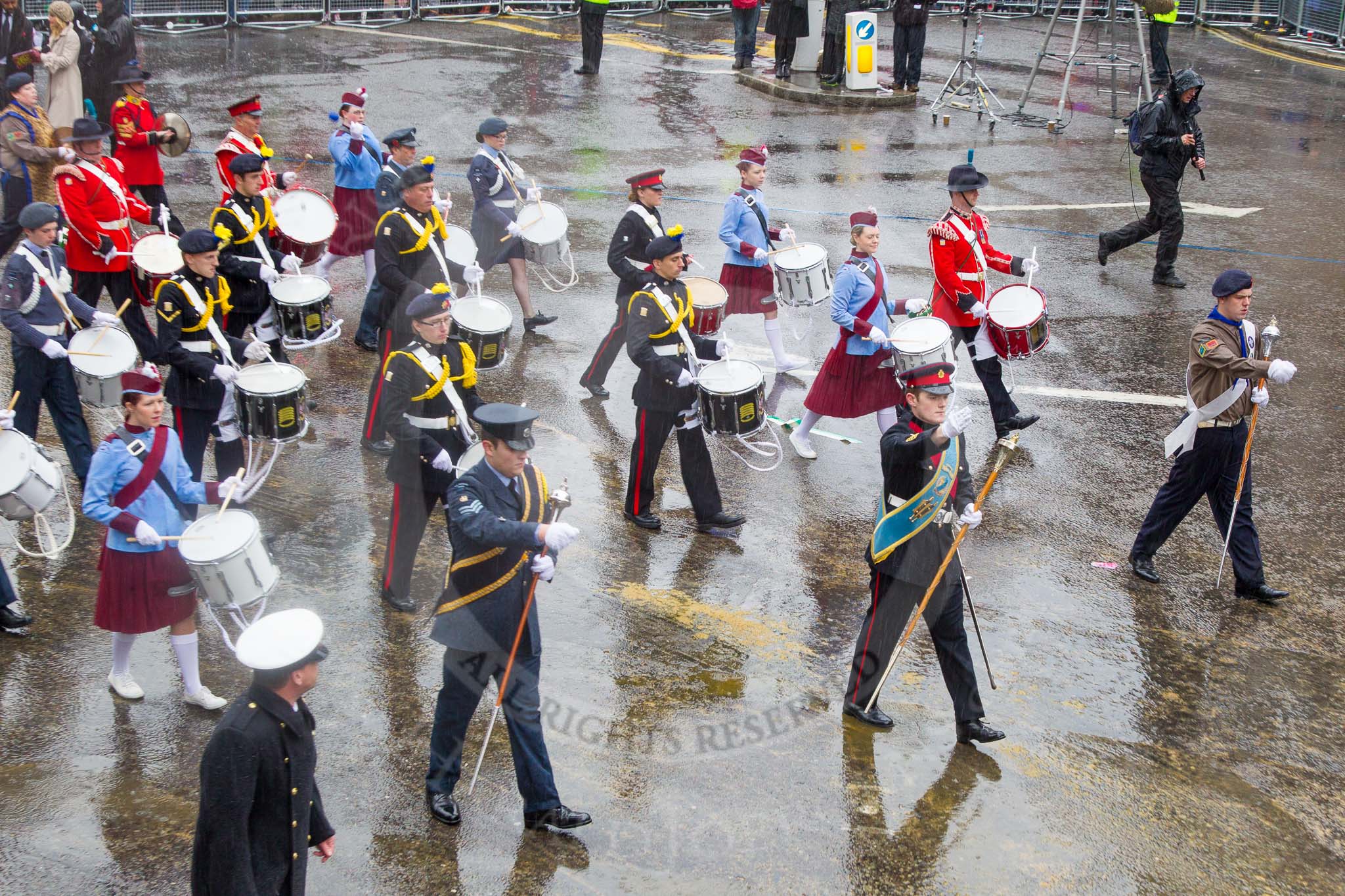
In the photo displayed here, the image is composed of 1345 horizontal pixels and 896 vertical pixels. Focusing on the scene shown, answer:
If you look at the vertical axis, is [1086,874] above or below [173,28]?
below

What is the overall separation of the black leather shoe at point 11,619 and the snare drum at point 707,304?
14.9ft

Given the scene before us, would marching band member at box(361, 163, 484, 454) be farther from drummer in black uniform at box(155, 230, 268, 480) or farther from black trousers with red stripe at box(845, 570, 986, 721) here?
black trousers with red stripe at box(845, 570, 986, 721)

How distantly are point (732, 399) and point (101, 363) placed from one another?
3.72 metres

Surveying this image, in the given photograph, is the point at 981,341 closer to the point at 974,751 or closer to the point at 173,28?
the point at 974,751

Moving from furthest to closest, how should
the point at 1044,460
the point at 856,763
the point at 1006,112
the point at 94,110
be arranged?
the point at 1006,112, the point at 94,110, the point at 1044,460, the point at 856,763

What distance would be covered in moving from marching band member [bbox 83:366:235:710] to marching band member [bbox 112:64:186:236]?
19.4 feet

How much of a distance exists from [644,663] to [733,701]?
21.7 inches

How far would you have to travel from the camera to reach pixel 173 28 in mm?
21453

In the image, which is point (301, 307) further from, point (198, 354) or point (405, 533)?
point (405, 533)

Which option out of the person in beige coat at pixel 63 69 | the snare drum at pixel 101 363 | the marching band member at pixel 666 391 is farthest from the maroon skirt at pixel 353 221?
the marching band member at pixel 666 391

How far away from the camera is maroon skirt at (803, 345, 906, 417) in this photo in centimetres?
884

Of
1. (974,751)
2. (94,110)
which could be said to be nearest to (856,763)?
(974,751)

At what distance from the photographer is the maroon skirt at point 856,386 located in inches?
348

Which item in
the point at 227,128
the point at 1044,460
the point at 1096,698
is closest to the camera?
the point at 1096,698
